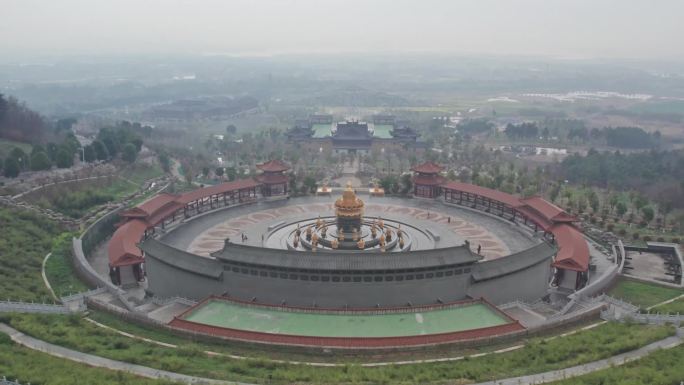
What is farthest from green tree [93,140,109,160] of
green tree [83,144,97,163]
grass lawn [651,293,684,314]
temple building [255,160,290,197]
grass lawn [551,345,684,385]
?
grass lawn [551,345,684,385]

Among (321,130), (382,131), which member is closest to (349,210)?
(382,131)

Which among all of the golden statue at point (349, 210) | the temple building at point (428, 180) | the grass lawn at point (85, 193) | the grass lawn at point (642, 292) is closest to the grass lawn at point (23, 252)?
the grass lawn at point (85, 193)

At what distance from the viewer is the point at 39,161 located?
76000 millimetres

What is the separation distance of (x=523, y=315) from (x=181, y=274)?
26926 millimetres

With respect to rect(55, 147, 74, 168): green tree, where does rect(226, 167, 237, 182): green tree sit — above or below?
below

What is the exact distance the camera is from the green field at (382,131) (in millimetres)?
138750

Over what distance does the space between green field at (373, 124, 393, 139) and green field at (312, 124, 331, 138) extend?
42.3 feet

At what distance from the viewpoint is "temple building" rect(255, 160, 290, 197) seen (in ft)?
236

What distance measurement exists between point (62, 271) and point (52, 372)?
24.9 metres

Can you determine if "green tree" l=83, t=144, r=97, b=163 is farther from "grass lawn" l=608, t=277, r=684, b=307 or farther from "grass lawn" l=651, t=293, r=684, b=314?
"grass lawn" l=651, t=293, r=684, b=314

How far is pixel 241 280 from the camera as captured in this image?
41.1m

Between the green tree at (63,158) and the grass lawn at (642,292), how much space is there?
73.5 m

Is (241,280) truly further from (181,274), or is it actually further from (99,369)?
(99,369)

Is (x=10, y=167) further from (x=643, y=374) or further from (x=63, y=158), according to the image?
(x=643, y=374)
